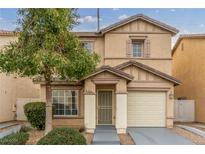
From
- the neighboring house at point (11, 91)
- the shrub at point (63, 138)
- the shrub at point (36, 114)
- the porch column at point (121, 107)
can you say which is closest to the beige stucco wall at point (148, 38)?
the porch column at point (121, 107)

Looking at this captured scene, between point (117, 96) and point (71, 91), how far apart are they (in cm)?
308

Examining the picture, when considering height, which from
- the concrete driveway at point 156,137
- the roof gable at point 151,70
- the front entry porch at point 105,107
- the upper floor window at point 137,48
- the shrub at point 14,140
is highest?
the upper floor window at point 137,48

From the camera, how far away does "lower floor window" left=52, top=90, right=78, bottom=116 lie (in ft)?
59.6

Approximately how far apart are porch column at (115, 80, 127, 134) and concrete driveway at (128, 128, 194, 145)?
523mm

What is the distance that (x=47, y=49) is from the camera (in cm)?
1293

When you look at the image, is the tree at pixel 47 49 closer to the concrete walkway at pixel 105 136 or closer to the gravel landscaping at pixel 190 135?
the concrete walkway at pixel 105 136

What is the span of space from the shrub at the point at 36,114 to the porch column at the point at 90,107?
6.71 ft

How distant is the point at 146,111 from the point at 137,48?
3.80 metres

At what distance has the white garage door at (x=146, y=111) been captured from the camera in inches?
712

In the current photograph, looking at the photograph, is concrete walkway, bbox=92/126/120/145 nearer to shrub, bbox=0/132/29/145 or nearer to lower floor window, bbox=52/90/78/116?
lower floor window, bbox=52/90/78/116

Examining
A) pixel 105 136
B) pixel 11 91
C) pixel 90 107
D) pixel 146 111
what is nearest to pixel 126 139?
pixel 105 136

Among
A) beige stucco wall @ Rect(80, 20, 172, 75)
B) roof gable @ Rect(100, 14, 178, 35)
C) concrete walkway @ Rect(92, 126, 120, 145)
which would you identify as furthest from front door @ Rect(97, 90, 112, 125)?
roof gable @ Rect(100, 14, 178, 35)

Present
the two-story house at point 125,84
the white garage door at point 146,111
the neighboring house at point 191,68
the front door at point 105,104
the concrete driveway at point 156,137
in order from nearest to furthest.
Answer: the concrete driveway at point 156,137, the two-story house at point 125,84, the white garage door at point 146,111, the front door at point 105,104, the neighboring house at point 191,68
